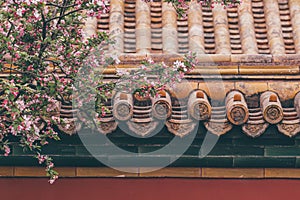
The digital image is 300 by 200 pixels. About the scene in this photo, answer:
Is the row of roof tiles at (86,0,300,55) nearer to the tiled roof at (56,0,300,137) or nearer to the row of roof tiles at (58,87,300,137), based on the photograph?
the tiled roof at (56,0,300,137)

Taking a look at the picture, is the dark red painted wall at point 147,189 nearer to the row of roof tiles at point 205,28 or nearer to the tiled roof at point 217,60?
the tiled roof at point 217,60

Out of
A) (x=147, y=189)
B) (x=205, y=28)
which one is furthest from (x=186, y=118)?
(x=205, y=28)

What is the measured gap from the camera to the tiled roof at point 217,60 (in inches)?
253

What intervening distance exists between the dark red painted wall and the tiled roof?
0.61 m

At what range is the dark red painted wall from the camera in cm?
689

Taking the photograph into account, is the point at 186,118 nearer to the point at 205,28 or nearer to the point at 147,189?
the point at 147,189

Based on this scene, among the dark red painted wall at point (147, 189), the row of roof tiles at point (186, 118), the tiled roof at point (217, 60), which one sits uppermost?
the tiled roof at point (217, 60)

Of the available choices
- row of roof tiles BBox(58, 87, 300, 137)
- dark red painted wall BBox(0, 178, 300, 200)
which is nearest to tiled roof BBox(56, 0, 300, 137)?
row of roof tiles BBox(58, 87, 300, 137)

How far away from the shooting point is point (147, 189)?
273 inches

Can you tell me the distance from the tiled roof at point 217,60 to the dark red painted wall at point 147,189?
612 mm

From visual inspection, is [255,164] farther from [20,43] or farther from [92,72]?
[20,43]

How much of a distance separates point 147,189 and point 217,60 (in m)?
1.13

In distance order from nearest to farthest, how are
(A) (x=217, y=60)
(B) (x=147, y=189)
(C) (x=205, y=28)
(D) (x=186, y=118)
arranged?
1. (D) (x=186, y=118)
2. (B) (x=147, y=189)
3. (A) (x=217, y=60)
4. (C) (x=205, y=28)

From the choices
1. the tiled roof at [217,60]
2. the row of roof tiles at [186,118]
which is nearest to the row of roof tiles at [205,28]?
the tiled roof at [217,60]
